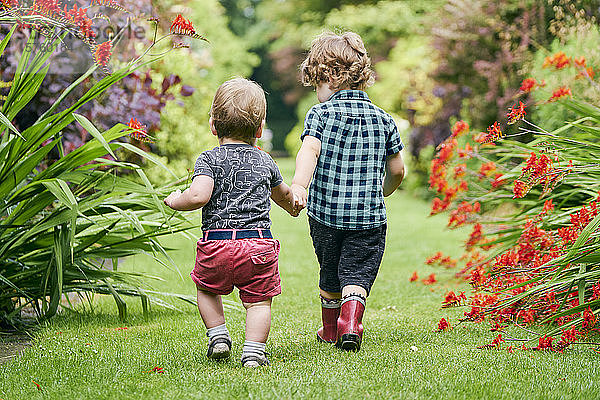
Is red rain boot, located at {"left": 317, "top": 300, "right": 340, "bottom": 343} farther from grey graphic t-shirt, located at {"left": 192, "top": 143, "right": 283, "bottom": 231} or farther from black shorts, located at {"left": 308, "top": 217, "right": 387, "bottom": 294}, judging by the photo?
grey graphic t-shirt, located at {"left": 192, "top": 143, "right": 283, "bottom": 231}

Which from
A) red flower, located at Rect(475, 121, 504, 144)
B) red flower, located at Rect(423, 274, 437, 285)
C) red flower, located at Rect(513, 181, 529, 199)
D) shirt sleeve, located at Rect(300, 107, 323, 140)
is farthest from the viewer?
red flower, located at Rect(423, 274, 437, 285)

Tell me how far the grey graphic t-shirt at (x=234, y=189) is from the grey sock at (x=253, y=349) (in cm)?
47

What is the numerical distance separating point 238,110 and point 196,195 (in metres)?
0.39

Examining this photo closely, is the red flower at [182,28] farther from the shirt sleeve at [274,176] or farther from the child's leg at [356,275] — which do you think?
the child's leg at [356,275]

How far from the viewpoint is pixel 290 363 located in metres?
3.01

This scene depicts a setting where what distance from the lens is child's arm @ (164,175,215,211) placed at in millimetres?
2910

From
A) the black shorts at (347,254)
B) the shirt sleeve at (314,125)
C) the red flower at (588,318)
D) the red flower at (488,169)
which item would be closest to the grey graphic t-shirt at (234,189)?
the shirt sleeve at (314,125)

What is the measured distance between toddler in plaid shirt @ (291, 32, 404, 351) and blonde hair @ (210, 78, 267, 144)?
0.34 m

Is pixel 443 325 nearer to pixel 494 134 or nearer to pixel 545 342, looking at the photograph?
pixel 545 342

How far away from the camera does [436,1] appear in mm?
21453

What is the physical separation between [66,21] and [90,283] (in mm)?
1380

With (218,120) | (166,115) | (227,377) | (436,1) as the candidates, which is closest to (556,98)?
(218,120)

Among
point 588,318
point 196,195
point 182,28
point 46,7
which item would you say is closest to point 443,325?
point 588,318

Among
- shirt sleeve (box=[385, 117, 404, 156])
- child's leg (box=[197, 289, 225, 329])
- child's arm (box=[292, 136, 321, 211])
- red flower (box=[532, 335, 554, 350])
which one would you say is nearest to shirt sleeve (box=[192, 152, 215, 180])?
child's arm (box=[292, 136, 321, 211])
